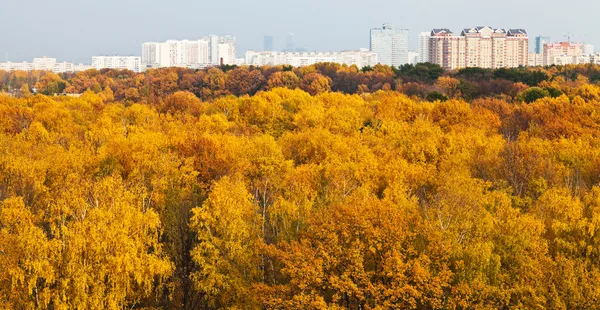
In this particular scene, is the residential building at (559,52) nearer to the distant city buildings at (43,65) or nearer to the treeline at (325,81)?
the treeline at (325,81)

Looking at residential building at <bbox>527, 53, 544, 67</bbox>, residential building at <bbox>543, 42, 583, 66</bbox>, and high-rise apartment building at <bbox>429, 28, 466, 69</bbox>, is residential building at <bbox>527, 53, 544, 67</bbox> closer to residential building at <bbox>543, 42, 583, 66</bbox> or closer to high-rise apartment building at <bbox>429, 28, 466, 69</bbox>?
residential building at <bbox>543, 42, 583, 66</bbox>

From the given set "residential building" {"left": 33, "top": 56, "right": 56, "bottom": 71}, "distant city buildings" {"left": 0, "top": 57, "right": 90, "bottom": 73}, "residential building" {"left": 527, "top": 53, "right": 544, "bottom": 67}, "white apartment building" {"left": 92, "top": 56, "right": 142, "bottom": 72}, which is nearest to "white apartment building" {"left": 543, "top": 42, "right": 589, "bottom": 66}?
"residential building" {"left": 527, "top": 53, "right": 544, "bottom": 67}

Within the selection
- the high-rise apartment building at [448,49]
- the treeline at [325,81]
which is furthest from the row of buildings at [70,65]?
the treeline at [325,81]

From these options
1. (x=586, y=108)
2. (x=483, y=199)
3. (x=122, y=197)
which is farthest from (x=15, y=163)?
(x=586, y=108)

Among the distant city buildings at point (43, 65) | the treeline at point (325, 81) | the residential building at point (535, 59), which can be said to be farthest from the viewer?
the distant city buildings at point (43, 65)

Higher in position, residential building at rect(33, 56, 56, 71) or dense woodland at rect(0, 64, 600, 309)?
residential building at rect(33, 56, 56, 71)

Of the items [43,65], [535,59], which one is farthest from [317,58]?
[43,65]
